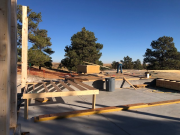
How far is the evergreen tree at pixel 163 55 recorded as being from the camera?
84.7ft

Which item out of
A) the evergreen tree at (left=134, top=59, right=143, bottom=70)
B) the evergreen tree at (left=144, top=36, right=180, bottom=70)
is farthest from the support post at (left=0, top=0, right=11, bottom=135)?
the evergreen tree at (left=134, top=59, right=143, bottom=70)

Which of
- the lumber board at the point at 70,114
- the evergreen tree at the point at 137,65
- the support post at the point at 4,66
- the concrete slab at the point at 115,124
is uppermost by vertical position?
the evergreen tree at the point at 137,65

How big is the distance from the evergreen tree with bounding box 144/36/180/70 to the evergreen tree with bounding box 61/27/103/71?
11743 mm

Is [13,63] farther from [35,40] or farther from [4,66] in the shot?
[35,40]

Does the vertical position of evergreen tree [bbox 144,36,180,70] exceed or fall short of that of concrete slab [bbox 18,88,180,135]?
it exceeds it

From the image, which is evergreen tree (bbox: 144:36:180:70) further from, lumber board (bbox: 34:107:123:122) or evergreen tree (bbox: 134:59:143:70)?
lumber board (bbox: 34:107:123:122)

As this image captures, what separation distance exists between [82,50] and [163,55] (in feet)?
55.7

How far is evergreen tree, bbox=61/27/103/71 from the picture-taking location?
74.7 feet

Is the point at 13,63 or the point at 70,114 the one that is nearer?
the point at 13,63

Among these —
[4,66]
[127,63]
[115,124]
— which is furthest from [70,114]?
[127,63]

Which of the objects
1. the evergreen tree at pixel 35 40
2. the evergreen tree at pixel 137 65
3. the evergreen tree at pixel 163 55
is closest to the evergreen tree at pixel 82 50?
the evergreen tree at pixel 35 40

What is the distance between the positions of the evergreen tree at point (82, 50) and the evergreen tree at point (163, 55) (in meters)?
11.7

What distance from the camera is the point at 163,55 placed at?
90.2 feet

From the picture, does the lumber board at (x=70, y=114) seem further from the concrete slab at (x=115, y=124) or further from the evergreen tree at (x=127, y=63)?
the evergreen tree at (x=127, y=63)
